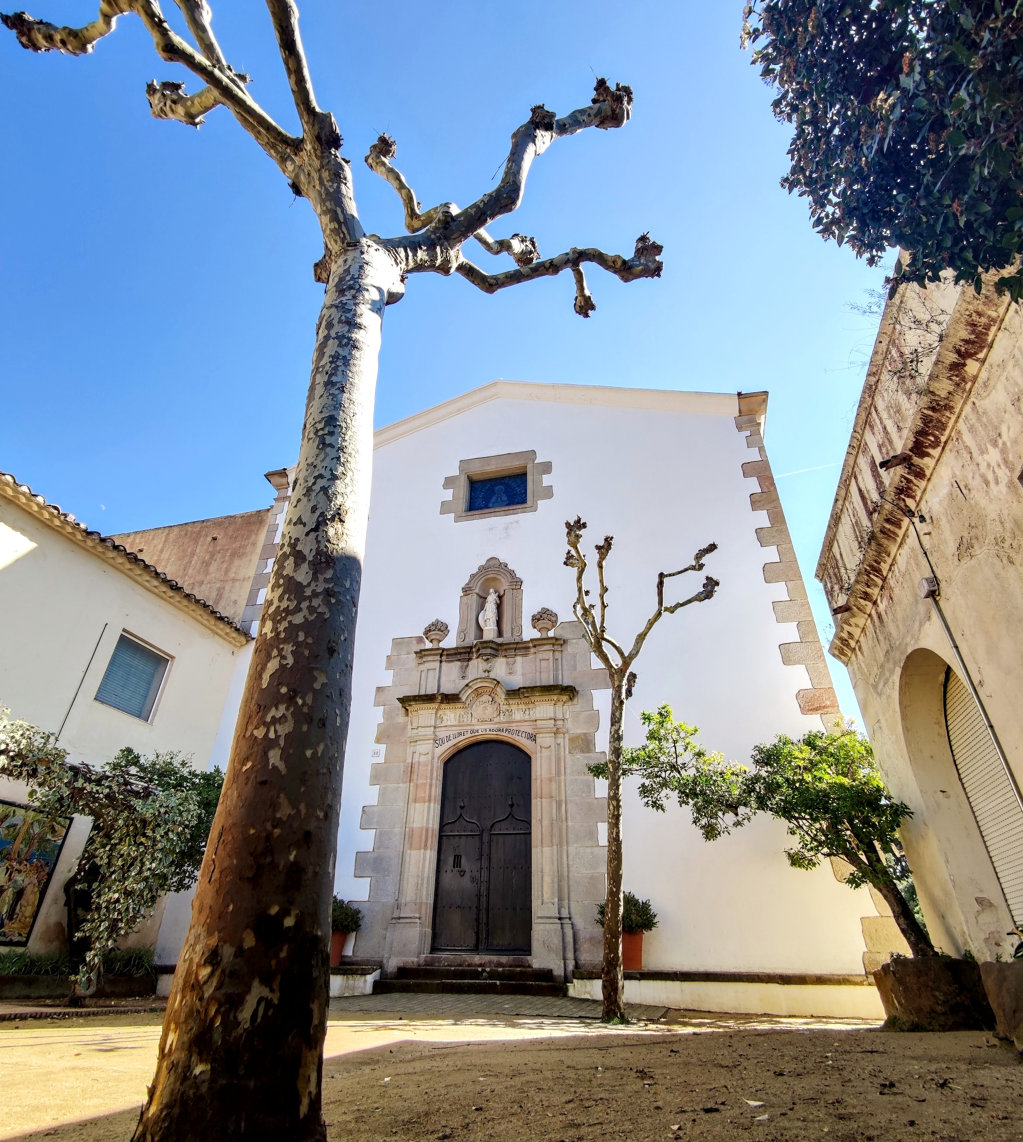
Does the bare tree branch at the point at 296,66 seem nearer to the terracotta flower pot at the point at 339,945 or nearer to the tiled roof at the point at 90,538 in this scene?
the tiled roof at the point at 90,538

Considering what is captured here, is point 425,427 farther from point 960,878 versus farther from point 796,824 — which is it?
point 960,878

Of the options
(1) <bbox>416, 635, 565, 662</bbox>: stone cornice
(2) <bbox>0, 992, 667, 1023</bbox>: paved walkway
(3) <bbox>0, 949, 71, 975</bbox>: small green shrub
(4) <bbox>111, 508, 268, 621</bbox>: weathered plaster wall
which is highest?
(4) <bbox>111, 508, 268, 621</bbox>: weathered plaster wall

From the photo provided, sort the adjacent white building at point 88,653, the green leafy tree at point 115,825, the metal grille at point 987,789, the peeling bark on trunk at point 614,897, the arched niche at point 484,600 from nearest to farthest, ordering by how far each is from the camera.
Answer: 1. the metal grille at point 987,789
2. the peeling bark on trunk at point 614,897
3. the green leafy tree at point 115,825
4. the adjacent white building at point 88,653
5. the arched niche at point 484,600

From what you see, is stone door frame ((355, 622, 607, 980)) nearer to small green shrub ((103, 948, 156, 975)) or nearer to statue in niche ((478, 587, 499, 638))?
statue in niche ((478, 587, 499, 638))

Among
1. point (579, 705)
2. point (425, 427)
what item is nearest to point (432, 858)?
point (579, 705)

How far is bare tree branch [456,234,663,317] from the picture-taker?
4758 mm

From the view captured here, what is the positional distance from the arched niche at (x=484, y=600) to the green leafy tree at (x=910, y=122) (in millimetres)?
6482

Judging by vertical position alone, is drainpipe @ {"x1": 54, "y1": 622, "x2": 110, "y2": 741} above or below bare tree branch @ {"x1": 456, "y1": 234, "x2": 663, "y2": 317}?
below

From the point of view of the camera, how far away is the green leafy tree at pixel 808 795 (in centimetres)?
518

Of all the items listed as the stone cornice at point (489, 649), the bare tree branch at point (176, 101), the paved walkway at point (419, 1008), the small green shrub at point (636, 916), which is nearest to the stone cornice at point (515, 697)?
the stone cornice at point (489, 649)

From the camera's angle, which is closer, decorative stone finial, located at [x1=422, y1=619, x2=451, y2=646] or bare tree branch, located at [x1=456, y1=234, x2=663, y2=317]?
bare tree branch, located at [x1=456, y1=234, x2=663, y2=317]

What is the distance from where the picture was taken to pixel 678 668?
8.24 meters

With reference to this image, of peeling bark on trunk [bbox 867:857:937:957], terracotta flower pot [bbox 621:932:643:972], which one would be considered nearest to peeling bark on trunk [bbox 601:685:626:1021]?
terracotta flower pot [bbox 621:932:643:972]

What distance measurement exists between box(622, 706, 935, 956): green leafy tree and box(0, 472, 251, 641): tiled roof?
6168mm
